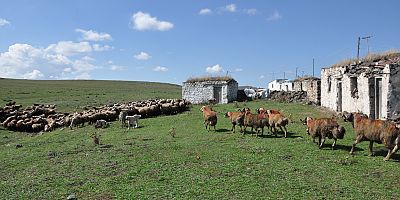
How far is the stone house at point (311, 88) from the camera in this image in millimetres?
29766

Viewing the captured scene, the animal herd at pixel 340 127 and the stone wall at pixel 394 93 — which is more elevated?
the stone wall at pixel 394 93

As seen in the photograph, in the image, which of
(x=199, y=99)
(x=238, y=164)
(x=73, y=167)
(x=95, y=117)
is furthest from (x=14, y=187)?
(x=199, y=99)

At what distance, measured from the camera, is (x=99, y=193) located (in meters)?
9.06

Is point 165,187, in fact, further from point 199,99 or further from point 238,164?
point 199,99

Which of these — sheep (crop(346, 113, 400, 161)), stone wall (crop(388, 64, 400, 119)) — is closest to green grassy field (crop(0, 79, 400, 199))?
sheep (crop(346, 113, 400, 161))

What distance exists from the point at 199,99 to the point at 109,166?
24.8m

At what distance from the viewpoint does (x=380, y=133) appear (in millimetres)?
11320

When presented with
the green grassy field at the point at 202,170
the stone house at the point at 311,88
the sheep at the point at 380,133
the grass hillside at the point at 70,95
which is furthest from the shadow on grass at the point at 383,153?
the grass hillside at the point at 70,95

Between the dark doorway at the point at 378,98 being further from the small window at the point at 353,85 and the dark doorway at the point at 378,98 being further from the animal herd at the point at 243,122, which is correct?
the animal herd at the point at 243,122

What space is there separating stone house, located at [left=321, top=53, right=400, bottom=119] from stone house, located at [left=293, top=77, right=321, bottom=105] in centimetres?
459

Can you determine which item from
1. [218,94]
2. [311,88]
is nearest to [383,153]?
[311,88]

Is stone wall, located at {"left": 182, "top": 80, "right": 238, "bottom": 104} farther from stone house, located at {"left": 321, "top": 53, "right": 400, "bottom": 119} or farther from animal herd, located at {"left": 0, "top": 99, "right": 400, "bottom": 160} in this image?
stone house, located at {"left": 321, "top": 53, "right": 400, "bottom": 119}

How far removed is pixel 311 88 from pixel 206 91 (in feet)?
31.5

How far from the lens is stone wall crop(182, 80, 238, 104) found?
35.5 m
